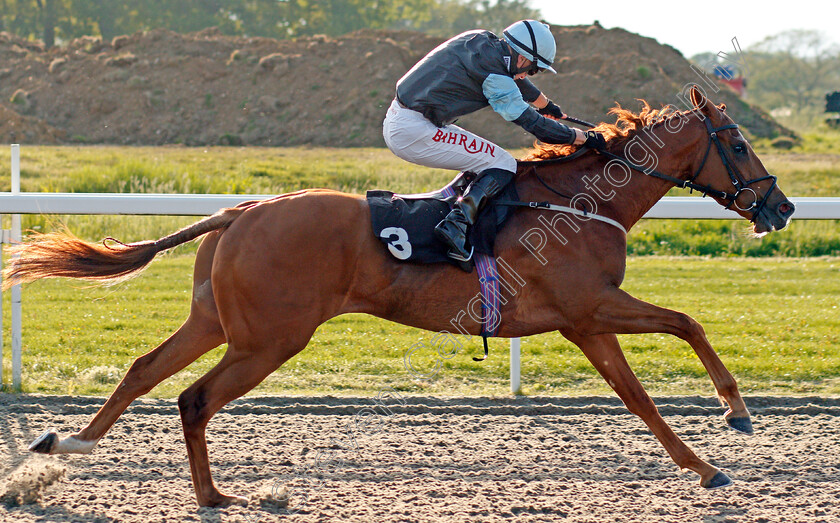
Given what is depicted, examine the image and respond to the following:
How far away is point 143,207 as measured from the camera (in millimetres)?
5141

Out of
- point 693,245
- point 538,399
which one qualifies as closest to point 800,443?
point 538,399

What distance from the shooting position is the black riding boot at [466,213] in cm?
358

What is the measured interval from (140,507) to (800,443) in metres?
3.10

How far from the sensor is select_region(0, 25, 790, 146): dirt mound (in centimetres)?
2175

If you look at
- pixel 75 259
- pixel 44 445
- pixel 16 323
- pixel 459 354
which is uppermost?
pixel 75 259

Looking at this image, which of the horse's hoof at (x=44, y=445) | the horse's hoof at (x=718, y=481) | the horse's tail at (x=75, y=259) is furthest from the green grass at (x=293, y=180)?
the horse's hoof at (x=718, y=481)

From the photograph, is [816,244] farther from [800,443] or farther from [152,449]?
[152,449]

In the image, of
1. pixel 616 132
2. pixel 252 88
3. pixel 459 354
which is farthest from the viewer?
pixel 252 88

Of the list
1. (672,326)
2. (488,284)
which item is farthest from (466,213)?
(672,326)

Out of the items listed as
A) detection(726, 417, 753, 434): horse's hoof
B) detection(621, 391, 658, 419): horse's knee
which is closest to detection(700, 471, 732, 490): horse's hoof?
detection(726, 417, 753, 434): horse's hoof

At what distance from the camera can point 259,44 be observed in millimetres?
25625

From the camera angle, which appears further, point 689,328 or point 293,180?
point 293,180

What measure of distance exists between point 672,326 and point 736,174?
0.81m

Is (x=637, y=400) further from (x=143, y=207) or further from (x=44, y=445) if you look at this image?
(x=143, y=207)
